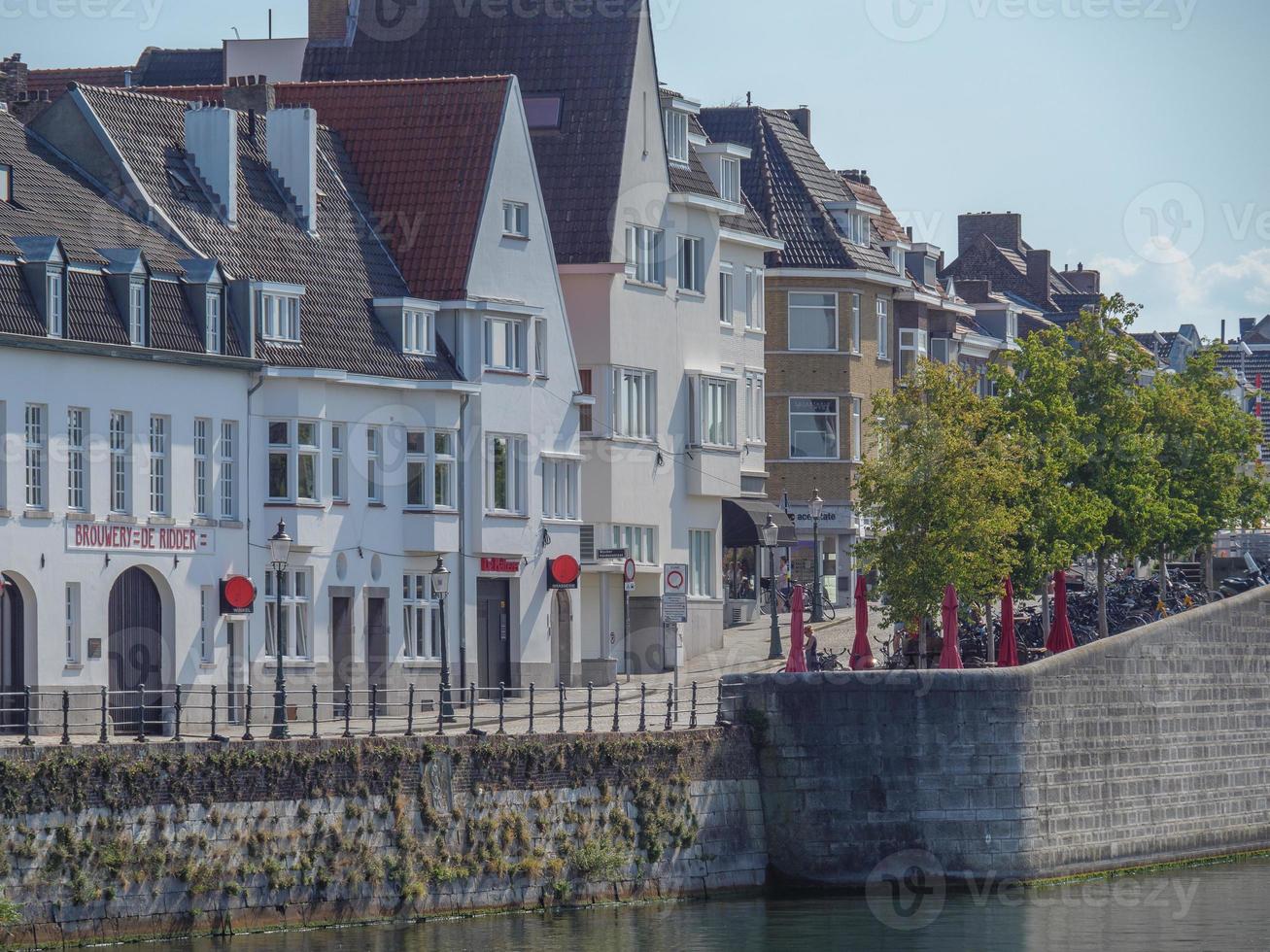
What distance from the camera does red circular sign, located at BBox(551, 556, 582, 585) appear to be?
65312 millimetres

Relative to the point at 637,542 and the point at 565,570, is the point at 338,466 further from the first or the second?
the point at 637,542

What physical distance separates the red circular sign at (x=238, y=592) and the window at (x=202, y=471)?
4.18 feet

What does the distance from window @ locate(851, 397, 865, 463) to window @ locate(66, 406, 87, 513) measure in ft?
123

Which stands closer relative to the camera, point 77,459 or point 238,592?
point 77,459

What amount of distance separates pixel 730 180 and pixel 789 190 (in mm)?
8596

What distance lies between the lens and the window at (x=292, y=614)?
56719 mm

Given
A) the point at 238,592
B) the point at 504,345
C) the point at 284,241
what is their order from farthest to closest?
the point at 504,345
the point at 284,241
the point at 238,592

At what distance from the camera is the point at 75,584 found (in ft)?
170

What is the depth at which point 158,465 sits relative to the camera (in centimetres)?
5388

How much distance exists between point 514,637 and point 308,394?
9396 mm

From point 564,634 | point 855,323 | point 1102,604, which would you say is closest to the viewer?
point 564,634

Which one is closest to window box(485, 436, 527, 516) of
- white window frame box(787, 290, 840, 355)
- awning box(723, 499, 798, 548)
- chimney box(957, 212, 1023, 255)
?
awning box(723, 499, 798, 548)

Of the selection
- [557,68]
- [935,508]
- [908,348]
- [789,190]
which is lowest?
[935,508]

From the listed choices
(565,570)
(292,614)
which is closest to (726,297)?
(565,570)
